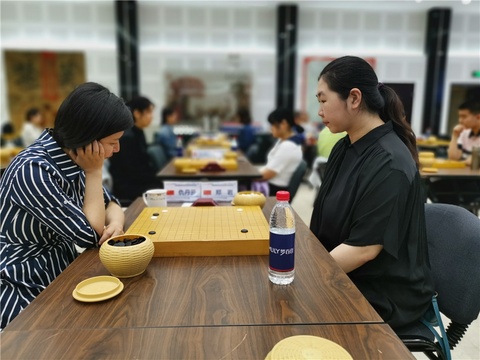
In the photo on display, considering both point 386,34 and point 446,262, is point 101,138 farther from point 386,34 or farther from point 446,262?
point 386,34

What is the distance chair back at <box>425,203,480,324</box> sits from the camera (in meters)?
1.12

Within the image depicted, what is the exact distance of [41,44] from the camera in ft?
24.6

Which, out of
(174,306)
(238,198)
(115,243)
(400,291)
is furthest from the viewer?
(238,198)

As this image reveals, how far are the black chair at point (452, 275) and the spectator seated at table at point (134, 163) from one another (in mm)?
2597

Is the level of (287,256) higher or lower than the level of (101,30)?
lower

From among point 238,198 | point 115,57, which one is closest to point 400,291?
point 238,198

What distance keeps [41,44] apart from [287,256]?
26.9ft

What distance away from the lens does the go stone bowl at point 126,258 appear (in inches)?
36.6

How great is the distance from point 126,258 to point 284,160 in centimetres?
221

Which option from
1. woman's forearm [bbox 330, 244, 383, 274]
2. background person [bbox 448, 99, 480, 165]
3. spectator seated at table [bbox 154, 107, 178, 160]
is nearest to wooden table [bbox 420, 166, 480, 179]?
background person [bbox 448, 99, 480, 165]

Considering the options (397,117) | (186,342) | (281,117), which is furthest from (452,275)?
(281,117)

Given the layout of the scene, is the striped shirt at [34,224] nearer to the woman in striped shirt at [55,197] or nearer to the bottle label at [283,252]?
the woman in striped shirt at [55,197]

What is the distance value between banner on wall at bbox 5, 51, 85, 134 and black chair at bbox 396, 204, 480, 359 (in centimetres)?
760

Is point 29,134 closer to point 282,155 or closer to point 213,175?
point 213,175
